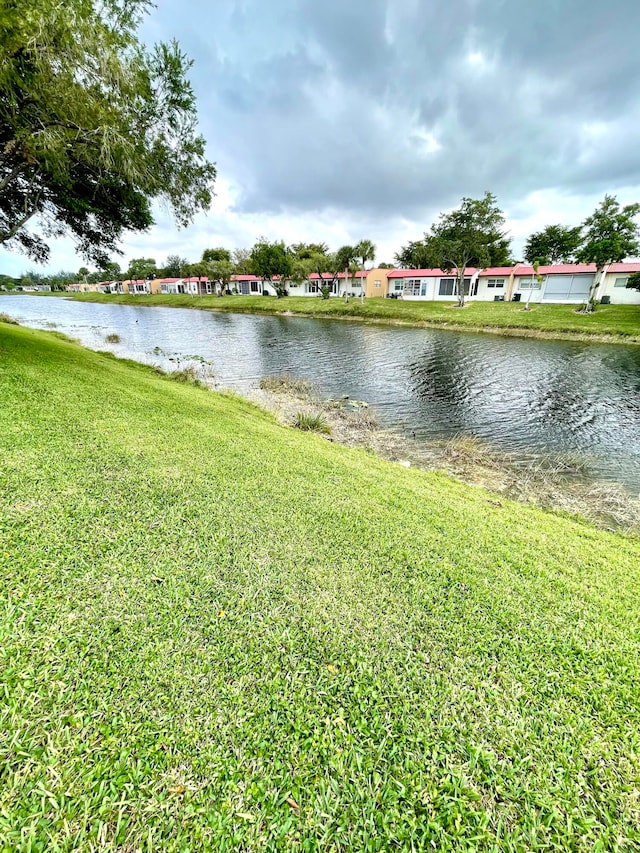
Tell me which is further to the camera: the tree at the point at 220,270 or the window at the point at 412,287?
the tree at the point at 220,270

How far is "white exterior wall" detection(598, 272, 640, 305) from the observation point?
111 ft

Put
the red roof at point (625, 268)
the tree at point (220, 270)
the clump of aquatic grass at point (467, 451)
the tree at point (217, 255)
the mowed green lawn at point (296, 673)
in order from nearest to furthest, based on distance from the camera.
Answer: the mowed green lawn at point (296, 673), the clump of aquatic grass at point (467, 451), the red roof at point (625, 268), the tree at point (220, 270), the tree at point (217, 255)

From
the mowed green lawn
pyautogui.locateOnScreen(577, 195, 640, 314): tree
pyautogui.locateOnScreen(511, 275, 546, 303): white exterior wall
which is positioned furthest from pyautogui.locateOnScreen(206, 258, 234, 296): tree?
the mowed green lawn

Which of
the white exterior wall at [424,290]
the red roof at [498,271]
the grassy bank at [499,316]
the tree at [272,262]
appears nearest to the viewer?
the grassy bank at [499,316]

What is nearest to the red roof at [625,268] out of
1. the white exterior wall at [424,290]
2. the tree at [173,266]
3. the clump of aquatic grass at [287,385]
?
the white exterior wall at [424,290]

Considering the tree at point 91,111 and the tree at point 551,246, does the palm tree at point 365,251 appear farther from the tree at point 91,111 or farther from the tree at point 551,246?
the tree at point 91,111

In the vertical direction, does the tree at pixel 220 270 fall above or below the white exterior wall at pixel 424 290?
above

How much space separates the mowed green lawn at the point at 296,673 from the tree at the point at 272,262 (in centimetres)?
6212

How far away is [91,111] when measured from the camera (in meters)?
6.64

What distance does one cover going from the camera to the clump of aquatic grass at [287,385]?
13441mm

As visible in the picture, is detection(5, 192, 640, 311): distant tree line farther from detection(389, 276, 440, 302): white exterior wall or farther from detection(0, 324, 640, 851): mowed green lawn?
detection(0, 324, 640, 851): mowed green lawn

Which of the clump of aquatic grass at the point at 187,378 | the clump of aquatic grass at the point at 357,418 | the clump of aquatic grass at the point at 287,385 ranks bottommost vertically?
the clump of aquatic grass at the point at 357,418

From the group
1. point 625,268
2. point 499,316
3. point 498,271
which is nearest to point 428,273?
point 498,271

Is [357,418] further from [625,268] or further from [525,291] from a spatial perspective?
[525,291]
